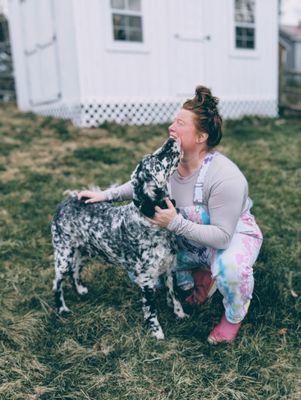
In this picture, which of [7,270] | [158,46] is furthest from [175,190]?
[158,46]

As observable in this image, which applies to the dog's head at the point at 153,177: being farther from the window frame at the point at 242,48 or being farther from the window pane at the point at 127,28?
the window frame at the point at 242,48

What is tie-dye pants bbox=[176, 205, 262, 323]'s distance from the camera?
8.99 feet

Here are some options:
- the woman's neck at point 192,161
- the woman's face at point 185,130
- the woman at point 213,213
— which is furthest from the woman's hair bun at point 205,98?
the woman's neck at point 192,161

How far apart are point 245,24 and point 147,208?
9722 millimetres

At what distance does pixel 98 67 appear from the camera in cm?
924

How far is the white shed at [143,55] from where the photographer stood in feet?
30.2

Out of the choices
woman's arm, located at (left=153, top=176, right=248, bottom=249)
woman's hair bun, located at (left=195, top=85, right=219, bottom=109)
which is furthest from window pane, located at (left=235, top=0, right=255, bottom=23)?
woman's arm, located at (left=153, top=176, right=248, bottom=249)

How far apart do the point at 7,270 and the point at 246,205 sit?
2184 mm

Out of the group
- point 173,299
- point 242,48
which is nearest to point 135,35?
point 242,48

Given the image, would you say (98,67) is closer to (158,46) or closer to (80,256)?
(158,46)

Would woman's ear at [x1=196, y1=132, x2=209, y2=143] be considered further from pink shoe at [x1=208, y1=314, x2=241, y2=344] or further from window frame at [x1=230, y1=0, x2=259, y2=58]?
window frame at [x1=230, y1=0, x2=259, y2=58]

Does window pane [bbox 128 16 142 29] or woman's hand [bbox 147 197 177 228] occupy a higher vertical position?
window pane [bbox 128 16 142 29]

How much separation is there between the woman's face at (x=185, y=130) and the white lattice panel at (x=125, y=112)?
671 cm

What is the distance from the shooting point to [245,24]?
36.1 ft
